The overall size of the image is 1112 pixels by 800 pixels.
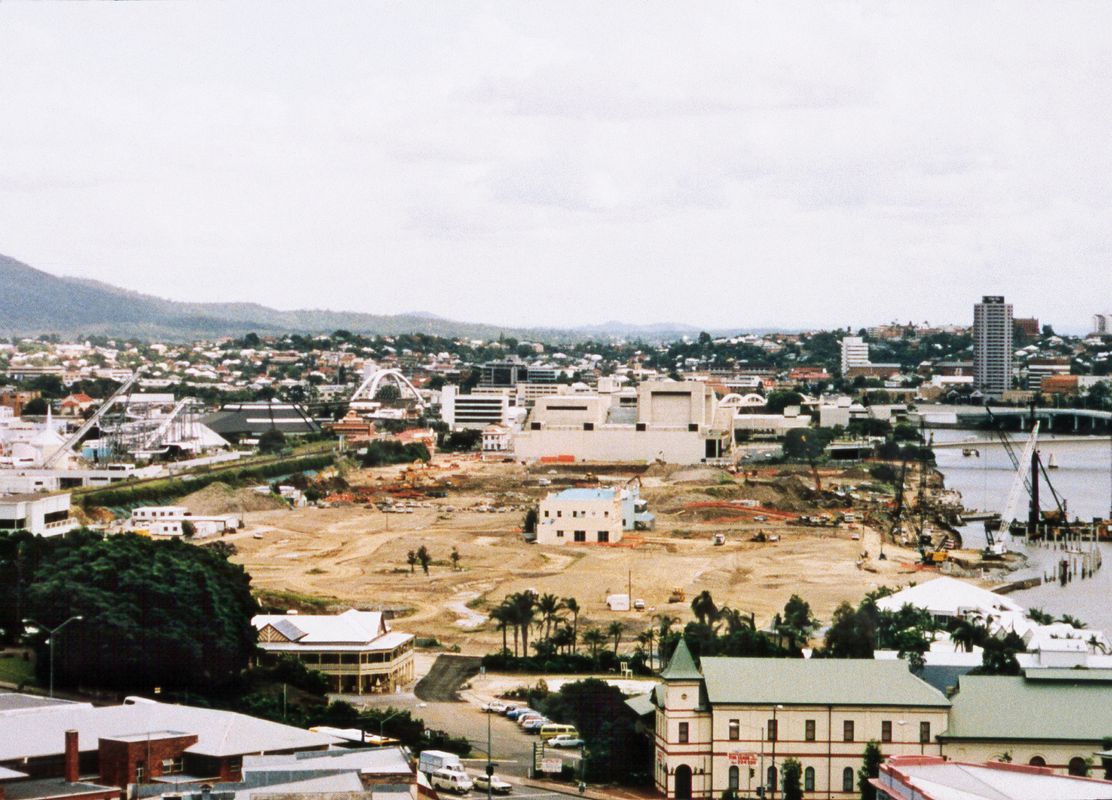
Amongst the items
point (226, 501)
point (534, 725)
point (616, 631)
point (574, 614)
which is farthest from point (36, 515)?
point (534, 725)

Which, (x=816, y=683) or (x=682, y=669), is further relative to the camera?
(x=816, y=683)

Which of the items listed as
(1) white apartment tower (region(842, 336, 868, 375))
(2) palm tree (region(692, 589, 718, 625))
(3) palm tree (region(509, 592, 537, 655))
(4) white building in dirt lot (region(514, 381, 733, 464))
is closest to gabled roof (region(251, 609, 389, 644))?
(3) palm tree (region(509, 592, 537, 655))

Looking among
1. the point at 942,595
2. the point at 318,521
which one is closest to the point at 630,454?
the point at 318,521

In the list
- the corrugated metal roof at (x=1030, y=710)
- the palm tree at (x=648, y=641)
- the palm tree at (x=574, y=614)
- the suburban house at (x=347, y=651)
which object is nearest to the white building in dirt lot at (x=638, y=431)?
the palm tree at (x=574, y=614)

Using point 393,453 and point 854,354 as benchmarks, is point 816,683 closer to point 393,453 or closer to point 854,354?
point 393,453

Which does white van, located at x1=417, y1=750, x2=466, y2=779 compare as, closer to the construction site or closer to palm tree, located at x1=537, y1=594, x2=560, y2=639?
palm tree, located at x1=537, y1=594, x2=560, y2=639

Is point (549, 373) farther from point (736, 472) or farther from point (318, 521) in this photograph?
point (318, 521)

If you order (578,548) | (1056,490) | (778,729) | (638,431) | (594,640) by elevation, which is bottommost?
(1056,490)
